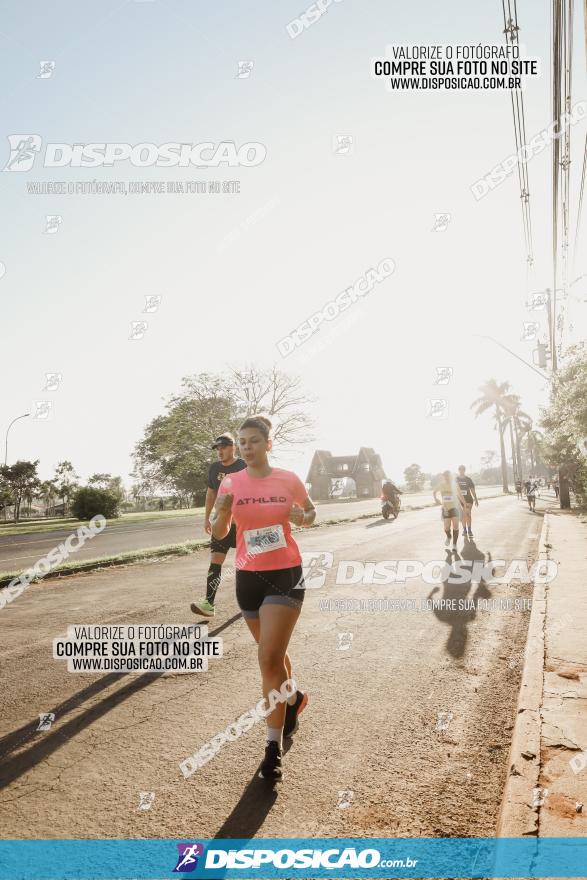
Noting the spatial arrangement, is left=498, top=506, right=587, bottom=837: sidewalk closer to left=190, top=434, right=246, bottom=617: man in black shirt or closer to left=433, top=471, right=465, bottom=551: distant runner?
left=190, top=434, right=246, bottom=617: man in black shirt

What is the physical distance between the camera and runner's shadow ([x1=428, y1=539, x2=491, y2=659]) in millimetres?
5543

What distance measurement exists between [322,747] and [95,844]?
1.42 m

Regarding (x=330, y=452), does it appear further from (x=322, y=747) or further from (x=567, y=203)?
(x=322, y=747)

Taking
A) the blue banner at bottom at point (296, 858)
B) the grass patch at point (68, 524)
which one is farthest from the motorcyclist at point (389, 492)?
the blue banner at bottom at point (296, 858)

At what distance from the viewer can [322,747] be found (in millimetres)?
3322

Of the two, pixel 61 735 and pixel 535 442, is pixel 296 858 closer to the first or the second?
pixel 61 735

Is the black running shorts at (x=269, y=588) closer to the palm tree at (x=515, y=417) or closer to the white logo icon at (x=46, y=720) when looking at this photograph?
the white logo icon at (x=46, y=720)

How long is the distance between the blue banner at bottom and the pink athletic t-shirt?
1.41 m

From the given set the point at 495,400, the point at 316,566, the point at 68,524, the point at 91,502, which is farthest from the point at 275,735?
the point at 495,400

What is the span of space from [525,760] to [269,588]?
1.76m

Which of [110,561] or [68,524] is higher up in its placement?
[110,561]

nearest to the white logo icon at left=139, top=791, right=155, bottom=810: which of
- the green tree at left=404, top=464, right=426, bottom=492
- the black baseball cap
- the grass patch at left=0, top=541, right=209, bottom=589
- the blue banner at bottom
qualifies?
the blue banner at bottom

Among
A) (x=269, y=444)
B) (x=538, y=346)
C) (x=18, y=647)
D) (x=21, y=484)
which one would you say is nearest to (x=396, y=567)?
(x=18, y=647)

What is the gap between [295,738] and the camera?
347 centimetres
